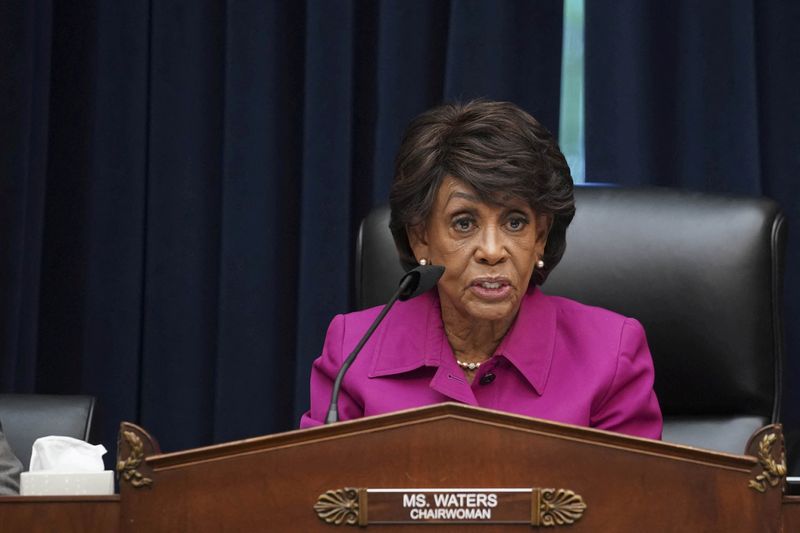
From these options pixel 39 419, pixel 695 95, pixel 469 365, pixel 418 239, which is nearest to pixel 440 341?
pixel 469 365

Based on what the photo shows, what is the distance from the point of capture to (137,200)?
2.87 meters

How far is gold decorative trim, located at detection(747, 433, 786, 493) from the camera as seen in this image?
3.26ft

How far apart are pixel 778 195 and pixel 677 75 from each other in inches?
13.4

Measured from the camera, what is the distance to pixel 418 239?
1.85 meters

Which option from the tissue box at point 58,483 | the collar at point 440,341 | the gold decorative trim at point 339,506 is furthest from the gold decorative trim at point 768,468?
the collar at point 440,341

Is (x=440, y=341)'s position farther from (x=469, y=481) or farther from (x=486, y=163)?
(x=469, y=481)

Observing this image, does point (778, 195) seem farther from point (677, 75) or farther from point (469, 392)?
point (469, 392)

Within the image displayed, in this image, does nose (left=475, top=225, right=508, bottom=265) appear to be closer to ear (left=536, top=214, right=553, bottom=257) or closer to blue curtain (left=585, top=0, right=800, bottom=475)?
ear (left=536, top=214, right=553, bottom=257)

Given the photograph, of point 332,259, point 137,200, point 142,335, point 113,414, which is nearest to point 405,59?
point 332,259

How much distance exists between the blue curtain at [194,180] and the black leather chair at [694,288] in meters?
0.81

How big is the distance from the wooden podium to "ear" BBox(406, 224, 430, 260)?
33.1 inches

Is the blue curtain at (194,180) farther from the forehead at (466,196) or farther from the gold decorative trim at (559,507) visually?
the gold decorative trim at (559,507)

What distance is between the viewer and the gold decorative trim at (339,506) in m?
0.99

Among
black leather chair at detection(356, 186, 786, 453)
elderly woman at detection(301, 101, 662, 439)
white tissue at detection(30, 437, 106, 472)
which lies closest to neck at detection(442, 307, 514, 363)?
elderly woman at detection(301, 101, 662, 439)
